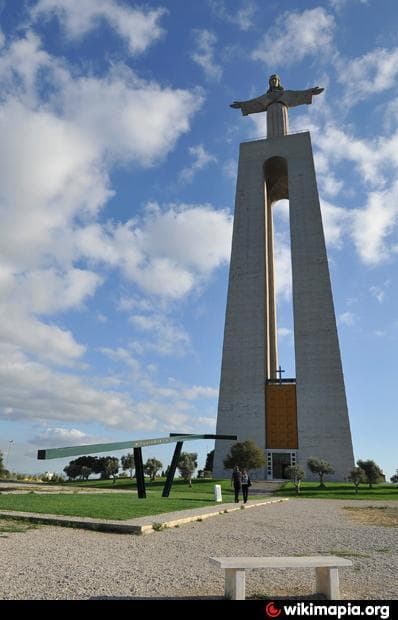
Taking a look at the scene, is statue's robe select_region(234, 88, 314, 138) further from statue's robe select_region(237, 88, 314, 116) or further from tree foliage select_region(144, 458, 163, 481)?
tree foliage select_region(144, 458, 163, 481)

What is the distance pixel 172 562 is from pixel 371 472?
3304cm

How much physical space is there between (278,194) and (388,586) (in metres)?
62.2

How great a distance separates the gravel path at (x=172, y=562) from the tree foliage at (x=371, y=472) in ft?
89.3

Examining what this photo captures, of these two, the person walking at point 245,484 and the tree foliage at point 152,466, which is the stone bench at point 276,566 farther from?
the tree foliage at point 152,466

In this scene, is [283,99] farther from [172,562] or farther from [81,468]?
[172,562]

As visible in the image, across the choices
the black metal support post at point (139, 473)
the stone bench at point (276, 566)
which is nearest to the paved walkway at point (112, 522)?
the stone bench at point (276, 566)

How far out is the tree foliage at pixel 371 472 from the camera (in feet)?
114

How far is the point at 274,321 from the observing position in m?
55.3
